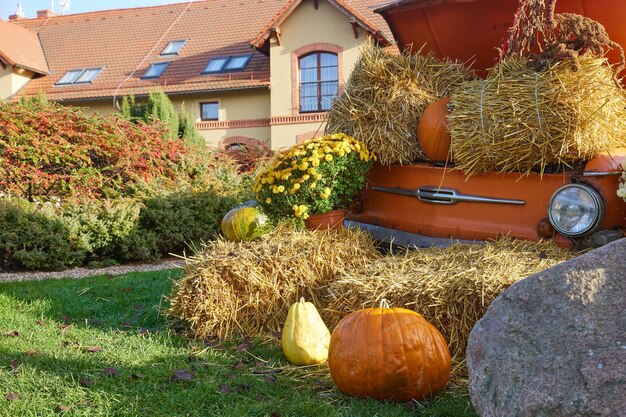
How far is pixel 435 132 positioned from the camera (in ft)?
14.2

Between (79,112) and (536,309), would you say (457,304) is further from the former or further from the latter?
(79,112)

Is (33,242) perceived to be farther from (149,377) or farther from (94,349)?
(149,377)

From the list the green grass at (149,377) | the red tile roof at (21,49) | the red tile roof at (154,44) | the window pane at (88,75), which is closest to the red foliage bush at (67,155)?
the green grass at (149,377)

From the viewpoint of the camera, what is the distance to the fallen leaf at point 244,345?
404 centimetres

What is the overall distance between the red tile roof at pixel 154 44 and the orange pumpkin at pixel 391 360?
64.7ft

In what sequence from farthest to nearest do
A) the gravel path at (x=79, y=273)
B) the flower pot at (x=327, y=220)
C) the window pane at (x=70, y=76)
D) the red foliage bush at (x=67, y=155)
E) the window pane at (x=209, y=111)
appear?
the window pane at (x=70, y=76), the window pane at (x=209, y=111), the red foliage bush at (x=67, y=155), the gravel path at (x=79, y=273), the flower pot at (x=327, y=220)

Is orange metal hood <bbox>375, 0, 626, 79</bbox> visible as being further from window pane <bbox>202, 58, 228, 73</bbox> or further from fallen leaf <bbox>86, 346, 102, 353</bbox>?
window pane <bbox>202, 58, 228, 73</bbox>

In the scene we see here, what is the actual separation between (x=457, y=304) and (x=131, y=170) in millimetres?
9490

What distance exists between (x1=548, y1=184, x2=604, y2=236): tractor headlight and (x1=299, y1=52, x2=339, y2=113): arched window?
18.4 meters

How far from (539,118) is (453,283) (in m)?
1.11

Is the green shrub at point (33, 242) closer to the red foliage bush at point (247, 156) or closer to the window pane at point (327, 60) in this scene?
the red foliage bush at point (247, 156)

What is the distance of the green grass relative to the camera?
2967 millimetres

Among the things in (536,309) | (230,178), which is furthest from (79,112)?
(536,309)

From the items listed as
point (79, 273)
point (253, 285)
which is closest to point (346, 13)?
point (79, 273)
